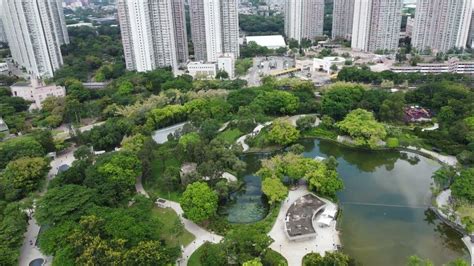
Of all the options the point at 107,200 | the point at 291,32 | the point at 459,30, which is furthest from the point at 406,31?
the point at 107,200

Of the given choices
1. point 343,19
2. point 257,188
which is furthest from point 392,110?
point 343,19

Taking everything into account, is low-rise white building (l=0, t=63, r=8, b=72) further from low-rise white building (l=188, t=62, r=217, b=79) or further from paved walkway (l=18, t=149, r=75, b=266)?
paved walkway (l=18, t=149, r=75, b=266)

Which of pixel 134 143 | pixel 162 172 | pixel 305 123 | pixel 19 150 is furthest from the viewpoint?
pixel 305 123

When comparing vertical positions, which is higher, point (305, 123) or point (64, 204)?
point (64, 204)

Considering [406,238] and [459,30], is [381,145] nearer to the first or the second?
[406,238]

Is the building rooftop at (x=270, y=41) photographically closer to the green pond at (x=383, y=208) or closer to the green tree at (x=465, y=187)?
the green pond at (x=383, y=208)

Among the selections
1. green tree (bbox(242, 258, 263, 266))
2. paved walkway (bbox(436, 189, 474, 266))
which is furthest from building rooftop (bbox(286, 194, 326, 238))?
paved walkway (bbox(436, 189, 474, 266))

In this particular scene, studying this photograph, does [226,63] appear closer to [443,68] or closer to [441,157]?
[443,68]
